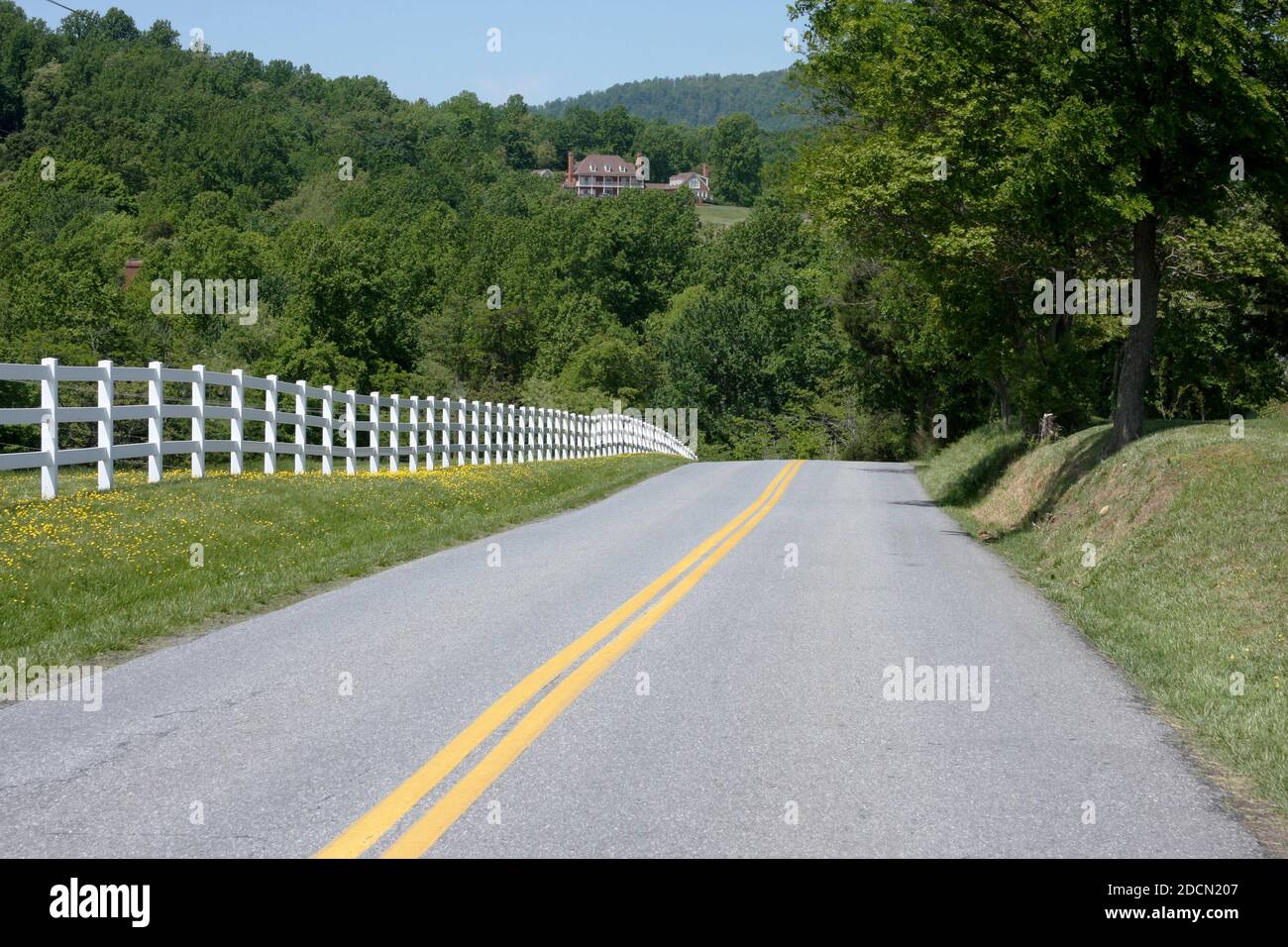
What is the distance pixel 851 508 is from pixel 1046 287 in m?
6.00

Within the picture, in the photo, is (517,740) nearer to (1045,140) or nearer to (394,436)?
(1045,140)

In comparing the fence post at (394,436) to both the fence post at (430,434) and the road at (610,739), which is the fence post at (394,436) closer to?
the fence post at (430,434)

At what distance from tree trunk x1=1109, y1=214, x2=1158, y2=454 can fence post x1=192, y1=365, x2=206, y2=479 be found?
1341 cm

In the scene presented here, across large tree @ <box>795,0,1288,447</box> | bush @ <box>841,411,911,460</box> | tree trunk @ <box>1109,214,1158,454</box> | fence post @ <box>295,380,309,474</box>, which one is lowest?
bush @ <box>841,411,911,460</box>

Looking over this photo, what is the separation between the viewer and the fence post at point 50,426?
13.9 m

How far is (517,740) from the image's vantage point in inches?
272

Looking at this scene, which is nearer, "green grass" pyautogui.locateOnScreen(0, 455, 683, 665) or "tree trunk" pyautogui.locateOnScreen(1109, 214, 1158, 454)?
"green grass" pyautogui.locateOnScreen(0, 455, 683, 665)

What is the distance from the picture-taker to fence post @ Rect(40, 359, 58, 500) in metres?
13.9

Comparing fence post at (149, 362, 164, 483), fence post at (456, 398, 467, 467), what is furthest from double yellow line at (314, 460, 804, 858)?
fence post at (456, 398, 467, 467)

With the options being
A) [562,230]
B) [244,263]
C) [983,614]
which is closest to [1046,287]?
[983,614]

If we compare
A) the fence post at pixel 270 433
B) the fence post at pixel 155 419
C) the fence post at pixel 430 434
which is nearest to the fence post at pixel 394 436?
the fence post at pixel 430 434

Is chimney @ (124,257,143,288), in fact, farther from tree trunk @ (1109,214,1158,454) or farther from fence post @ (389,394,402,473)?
tree trunk @ (1109,214,1158,454)

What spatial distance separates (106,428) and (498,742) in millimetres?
10406
